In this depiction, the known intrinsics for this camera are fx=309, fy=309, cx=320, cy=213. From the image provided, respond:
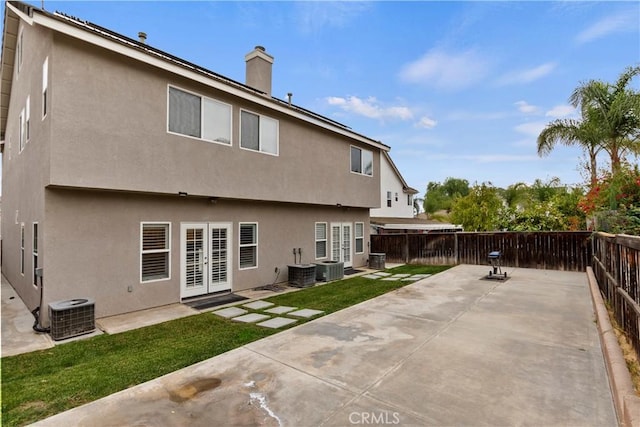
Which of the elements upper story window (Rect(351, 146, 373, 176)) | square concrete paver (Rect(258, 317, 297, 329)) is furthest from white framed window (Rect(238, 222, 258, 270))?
upper story window (Rect(351, 146, 373, 176))

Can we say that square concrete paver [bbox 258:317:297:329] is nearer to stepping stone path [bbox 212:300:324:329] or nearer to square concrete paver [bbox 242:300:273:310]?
stepping stone path [bbox 212:300:324:329]

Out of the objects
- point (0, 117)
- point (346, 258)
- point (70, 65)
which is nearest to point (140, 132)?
point (70, 65)

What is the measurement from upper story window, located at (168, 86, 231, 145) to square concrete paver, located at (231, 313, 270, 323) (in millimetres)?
4615

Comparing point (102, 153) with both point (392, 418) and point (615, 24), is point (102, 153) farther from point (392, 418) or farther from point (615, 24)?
point (615, 24)

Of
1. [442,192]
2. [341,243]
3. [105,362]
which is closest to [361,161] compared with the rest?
[341,243]

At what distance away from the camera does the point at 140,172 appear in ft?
22.4

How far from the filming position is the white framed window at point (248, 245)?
31.6 feet

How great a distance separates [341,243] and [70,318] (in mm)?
9834

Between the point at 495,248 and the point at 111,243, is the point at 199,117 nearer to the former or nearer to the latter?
the point at 111,243

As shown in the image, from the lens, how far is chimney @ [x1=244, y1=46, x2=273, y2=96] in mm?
11250

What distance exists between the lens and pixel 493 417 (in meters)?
3.16

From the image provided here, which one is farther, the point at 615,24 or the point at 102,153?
the point at 615,24

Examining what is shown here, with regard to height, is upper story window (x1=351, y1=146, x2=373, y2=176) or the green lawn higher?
upper story window (x1=351, y1=146, x2=373, y2=176)

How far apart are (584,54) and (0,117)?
971 inches
